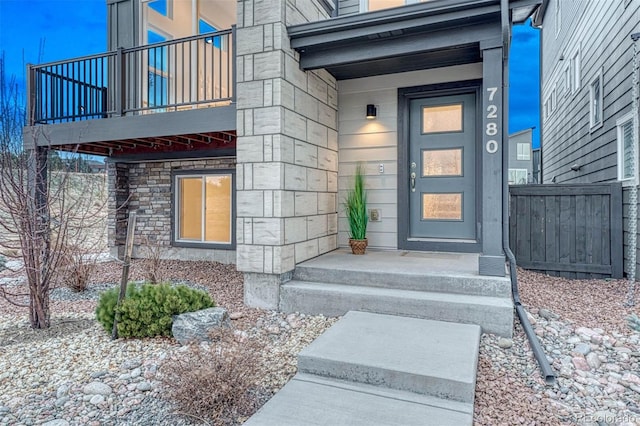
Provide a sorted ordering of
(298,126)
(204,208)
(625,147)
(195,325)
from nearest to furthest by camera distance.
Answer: (195,325), (298,126), (625,147), (204,208)

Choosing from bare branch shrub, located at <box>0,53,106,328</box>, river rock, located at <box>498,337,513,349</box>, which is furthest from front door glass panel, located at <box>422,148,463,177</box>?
bare branch shrub, located at <box>0,53,106,328</box>

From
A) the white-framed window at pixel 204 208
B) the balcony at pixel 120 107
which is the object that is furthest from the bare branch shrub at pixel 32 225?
the white-framed window at pixel 204 208

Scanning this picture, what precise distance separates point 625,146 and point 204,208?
655 cm

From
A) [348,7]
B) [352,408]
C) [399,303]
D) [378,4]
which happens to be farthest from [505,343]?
[348,7]

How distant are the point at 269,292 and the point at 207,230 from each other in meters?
3.34

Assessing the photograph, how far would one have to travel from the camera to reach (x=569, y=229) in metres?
5.29

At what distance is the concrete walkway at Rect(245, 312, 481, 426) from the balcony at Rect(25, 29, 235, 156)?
3.04 m

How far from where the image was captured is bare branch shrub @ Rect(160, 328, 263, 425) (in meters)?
2.14

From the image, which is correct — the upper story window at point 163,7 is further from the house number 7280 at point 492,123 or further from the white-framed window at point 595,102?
the white-framed window at point 595,102

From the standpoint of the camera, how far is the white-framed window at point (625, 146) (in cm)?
522

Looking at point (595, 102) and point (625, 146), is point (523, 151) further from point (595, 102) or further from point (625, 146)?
point (625, 146)

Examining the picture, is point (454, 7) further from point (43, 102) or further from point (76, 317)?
point (43, 102)

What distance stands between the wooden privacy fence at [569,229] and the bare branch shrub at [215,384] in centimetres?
462

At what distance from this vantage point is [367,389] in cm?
237
